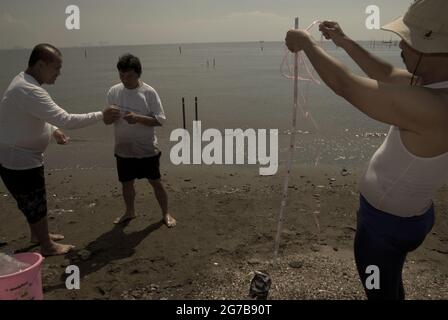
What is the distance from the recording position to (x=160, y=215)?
18.9 feet

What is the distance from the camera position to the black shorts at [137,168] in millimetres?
4969

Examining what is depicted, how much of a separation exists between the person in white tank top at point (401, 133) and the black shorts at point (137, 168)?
3.16m

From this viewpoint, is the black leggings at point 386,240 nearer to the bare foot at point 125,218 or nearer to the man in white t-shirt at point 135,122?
the man in white t-shirt at point 135,122

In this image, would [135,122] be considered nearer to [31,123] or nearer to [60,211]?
[31,123]

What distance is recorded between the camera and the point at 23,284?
2.75m

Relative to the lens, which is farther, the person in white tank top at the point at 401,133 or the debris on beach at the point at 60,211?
the debris on beach at the point at 60,211

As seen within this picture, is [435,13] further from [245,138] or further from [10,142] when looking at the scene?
[245,138]

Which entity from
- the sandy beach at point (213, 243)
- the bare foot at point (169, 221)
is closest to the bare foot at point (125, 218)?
the sandy beach at point (213, 243)

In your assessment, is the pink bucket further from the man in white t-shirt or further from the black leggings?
the black leggings

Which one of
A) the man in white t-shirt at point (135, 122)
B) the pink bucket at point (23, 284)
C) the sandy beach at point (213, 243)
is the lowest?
the sandy beach at point (213, 243)

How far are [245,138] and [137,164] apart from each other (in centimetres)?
868

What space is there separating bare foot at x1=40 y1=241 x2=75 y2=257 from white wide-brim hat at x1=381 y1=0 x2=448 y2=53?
4.43 meters
